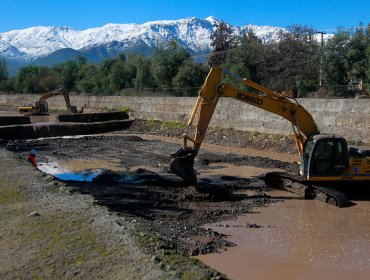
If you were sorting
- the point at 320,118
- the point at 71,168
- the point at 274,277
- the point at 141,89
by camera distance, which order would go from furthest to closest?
the point at 141,89 → the point at 320,118 → the point at 71,168 → the point at 274,277

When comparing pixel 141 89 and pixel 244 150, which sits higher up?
pixel 141 89

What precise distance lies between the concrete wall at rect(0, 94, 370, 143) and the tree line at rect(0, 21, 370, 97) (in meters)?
2.26

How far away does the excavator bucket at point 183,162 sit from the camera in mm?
13383

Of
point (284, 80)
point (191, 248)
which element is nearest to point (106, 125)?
point (284, 80)

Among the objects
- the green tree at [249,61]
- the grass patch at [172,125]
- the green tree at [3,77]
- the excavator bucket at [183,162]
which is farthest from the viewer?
the green tree at [3,77]

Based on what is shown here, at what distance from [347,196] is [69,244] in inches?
331

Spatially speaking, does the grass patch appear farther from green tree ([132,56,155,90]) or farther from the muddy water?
the muddy water

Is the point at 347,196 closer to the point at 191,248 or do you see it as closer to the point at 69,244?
the point at 191,248

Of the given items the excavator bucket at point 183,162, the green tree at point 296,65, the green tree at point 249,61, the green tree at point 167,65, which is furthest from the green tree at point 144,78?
the excavator bucket at point 183,162

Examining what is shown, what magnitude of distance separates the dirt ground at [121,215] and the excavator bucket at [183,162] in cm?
47

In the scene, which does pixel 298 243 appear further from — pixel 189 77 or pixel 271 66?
pixel 189 77

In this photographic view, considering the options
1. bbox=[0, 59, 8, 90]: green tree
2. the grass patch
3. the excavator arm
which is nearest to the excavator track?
the excavator arm

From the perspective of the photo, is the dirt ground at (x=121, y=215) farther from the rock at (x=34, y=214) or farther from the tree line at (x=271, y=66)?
the tree line at (x=271, y=66)

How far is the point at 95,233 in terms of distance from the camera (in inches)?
317
